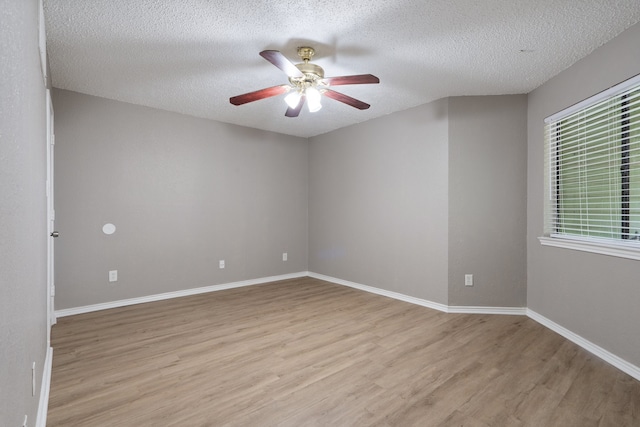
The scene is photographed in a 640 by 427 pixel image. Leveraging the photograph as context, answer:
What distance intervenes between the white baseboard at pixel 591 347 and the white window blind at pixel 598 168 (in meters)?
0.84

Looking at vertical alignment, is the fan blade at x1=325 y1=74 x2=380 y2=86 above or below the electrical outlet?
above

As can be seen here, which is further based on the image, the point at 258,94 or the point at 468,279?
the point at 468,279

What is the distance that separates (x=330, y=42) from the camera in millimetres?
2410

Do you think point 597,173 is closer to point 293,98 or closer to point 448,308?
point 448,308

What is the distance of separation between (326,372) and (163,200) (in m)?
2.97

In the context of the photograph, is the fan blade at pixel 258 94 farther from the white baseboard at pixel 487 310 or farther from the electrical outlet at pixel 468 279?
the white baseboard at pixel 487 310

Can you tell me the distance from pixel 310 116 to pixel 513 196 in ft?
8.60

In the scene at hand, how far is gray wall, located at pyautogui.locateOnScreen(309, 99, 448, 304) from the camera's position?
3656 millimetres

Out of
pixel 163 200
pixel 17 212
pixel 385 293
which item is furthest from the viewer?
pixel 385 293

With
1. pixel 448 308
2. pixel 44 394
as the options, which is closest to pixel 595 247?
pixel 448 308

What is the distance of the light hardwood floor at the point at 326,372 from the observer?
174 cm

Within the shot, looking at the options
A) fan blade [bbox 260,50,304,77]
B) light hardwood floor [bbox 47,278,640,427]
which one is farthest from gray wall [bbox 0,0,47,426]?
fan blade [bbox 260,50,304,77]

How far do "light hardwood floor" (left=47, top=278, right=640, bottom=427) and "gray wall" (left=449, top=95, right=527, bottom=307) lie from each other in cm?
38

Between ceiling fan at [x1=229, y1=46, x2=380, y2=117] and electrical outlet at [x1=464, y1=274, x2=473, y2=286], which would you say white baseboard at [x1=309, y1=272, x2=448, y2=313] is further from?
ceiling fan at [x1=229, y1=46, x2=380, y2=117]
